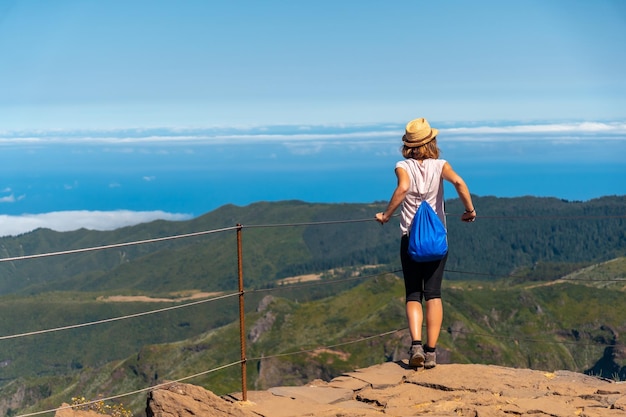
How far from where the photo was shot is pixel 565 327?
159 metres

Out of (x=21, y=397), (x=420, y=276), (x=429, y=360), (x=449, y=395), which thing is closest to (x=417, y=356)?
(x=429, y=360)

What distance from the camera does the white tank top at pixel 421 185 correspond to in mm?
10250

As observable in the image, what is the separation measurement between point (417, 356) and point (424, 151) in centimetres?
240

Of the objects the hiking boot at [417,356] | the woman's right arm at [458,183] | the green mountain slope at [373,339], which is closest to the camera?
the woman's right arm at [458,183]

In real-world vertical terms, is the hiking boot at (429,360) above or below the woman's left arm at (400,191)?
below

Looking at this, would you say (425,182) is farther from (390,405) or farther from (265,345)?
(265,345)

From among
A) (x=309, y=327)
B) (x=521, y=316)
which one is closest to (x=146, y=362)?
(x=309, y=327)

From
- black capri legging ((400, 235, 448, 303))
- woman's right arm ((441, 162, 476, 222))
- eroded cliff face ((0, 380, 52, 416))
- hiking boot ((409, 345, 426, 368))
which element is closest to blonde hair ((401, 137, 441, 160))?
woman's right arm ((441, 162, 476, 222))

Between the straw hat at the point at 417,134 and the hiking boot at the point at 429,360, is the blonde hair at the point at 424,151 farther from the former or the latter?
the hiking boot at the point at 429,360

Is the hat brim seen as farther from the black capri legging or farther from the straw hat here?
the black capri legging

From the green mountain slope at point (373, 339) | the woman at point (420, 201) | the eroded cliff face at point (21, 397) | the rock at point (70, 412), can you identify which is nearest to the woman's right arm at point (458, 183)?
the woman at point (420, 201)

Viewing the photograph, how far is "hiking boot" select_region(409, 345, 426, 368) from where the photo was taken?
1069cm

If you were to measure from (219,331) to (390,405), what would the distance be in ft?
521

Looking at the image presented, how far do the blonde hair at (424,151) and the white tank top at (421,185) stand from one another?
0.06m
